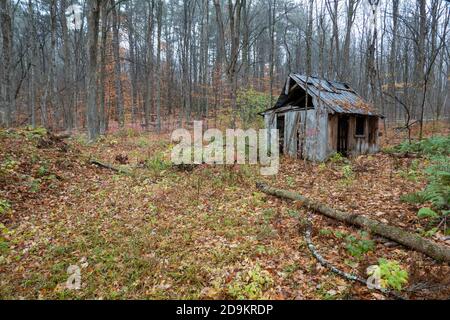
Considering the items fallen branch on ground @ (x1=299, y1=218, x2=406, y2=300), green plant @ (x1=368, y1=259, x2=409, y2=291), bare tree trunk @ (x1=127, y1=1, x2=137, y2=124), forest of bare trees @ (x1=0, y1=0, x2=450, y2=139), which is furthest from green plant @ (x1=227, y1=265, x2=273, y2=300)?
bare tree trunk @ (x1=127, y1=1, x2=137, y2=124)

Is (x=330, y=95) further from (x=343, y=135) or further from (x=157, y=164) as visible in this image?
(x=157, y=164)

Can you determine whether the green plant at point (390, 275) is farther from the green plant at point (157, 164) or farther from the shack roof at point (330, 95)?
the shack roof at point (330, 95)

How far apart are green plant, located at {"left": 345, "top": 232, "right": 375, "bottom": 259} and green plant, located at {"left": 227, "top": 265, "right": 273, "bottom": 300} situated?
1.59 m

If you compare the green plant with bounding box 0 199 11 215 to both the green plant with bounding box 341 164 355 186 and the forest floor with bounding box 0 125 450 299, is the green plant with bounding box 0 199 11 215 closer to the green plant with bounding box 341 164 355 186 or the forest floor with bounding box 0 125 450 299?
the forest floor with bounding box 0 125 450 299

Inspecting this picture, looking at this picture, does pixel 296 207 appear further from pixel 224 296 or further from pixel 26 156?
pixel 26 156

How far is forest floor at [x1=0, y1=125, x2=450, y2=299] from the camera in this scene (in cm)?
392

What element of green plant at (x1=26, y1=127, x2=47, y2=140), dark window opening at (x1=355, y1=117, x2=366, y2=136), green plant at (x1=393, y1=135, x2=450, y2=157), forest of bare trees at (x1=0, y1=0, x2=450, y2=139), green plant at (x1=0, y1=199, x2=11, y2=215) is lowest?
green plant at (x1=0, y1=199, x2=11, y2=215)

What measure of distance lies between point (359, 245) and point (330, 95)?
9.56m

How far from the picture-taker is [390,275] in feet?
12.0

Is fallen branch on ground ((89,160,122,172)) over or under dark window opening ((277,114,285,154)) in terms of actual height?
under

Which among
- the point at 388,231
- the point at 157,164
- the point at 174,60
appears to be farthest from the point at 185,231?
the point at 174,60

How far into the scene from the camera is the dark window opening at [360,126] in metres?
13.4
